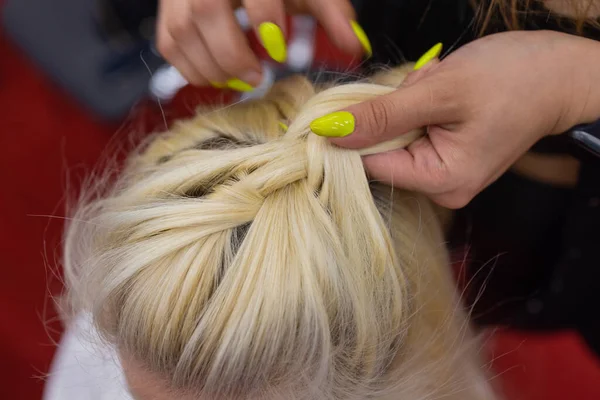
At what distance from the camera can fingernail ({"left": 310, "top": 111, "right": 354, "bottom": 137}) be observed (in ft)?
1.75

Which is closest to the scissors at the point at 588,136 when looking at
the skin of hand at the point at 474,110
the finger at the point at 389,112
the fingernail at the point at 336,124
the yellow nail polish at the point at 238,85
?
the skin of hand at the point at 474,110

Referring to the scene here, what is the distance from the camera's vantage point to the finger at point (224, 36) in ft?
1.89

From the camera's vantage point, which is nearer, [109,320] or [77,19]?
[109,320]

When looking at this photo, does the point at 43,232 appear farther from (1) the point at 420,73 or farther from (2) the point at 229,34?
(1) the point at 420,73

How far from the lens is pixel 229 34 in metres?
0.58

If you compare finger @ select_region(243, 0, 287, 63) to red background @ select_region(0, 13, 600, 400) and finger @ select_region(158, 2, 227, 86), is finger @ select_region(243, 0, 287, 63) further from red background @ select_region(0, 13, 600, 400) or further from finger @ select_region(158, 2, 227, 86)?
red background @ select_region(0, 13, 600, 400)

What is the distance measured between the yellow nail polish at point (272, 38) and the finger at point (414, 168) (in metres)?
0.15

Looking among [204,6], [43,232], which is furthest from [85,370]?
[43,232]

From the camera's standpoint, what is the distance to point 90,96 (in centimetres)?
141

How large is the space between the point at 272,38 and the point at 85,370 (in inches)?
23.8

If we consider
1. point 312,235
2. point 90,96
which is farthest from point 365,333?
point 90,96

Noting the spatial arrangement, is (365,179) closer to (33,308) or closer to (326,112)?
(326,112)

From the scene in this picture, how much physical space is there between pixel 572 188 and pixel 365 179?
427 mm

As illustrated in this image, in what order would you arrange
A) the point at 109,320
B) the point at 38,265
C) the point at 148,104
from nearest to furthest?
the point at 109,320
the point at 148,104
the point at 38,265
